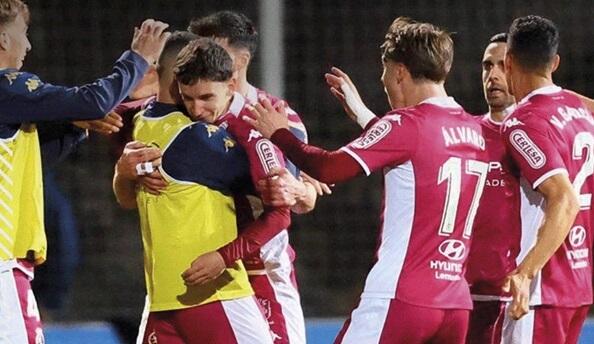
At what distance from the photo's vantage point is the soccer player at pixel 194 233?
180 inches

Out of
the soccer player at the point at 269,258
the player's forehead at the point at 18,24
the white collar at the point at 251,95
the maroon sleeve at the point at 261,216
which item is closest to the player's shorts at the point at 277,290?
the soccer player at the point at 269,258

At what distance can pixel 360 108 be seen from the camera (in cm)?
496

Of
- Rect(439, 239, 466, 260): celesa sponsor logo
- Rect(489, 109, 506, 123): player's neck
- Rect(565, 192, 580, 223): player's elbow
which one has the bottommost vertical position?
Rect(439, 239, 466, 260): celesa sponsor logo

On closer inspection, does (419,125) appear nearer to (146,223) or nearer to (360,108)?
(360,108)

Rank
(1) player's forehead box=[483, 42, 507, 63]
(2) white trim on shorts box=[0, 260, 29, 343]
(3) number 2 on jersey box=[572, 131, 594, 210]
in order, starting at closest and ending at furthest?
(2) white trim on shorts box=[0, 260, 29, 343]
(3) number 2 on jersey box=[572, 131, 594, 210]
(1) player's forehead box=[483, 42, 507, 63]

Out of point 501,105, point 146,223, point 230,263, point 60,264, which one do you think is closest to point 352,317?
point 230,263

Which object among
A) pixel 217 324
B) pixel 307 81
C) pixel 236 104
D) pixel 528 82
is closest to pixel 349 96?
pixel 236 104

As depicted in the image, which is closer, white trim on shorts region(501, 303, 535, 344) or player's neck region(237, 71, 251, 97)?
white trim on shorts region(501, 303, 535, 344)

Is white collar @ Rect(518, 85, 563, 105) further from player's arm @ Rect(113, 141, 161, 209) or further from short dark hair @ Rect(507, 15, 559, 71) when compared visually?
player's arm @ Rect(113, 141, 161, 209)

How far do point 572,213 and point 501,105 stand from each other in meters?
0.92

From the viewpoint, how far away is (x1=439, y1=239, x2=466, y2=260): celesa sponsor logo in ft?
15.0

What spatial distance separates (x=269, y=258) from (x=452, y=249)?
91cm

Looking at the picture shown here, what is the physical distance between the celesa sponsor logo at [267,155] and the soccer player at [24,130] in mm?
432

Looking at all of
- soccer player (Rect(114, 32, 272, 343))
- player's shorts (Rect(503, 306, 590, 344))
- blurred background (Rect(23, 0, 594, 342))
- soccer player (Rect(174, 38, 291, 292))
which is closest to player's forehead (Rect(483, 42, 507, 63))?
player's shorts (Rect(503, 306, 590, 344))
